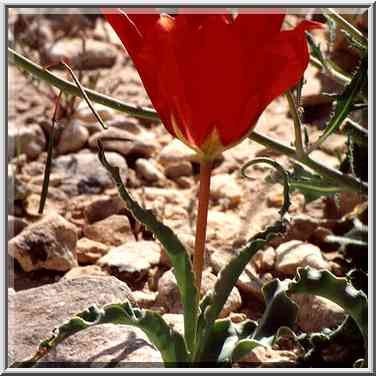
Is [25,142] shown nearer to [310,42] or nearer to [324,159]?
[324,159]

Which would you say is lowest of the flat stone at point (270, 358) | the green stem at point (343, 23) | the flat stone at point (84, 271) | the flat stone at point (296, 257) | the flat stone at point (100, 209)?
the flat stone at point (270, 358)

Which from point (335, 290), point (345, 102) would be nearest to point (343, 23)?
point (345, 102)

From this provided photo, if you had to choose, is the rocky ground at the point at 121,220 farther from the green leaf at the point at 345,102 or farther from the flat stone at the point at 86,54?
the green leaf at the point at 345,102

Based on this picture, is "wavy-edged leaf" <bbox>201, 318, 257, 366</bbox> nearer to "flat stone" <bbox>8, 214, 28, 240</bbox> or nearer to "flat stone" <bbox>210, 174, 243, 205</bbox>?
"flat stone" <bbox>8, 214, 28, 240</bbox>

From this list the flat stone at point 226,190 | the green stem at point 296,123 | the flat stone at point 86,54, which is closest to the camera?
the green stem at point 296,123

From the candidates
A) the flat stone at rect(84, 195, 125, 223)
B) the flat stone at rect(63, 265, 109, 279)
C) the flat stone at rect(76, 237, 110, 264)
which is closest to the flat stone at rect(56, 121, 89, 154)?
the flat stone at rect(84, 195, 125, 223)

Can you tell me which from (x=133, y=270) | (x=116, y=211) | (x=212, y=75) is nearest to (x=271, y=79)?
(x=212, y=75)

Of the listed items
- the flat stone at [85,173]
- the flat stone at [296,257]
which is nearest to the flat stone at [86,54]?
the flat stone at [85,173]
